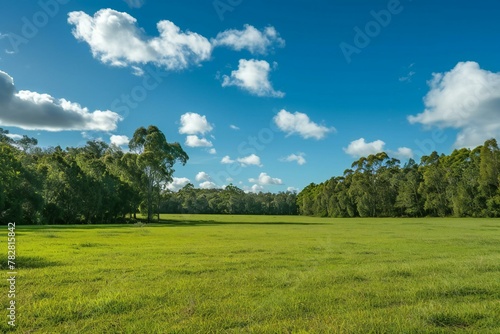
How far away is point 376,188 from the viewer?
118m

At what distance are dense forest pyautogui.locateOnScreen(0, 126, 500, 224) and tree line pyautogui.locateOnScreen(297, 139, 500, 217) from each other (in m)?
0.23

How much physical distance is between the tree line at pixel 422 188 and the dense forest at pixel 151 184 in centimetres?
23

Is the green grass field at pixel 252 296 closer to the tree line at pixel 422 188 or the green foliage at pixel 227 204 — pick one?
the tree line at pixel 422 188

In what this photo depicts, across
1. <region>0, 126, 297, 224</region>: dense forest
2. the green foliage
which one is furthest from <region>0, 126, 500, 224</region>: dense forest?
the green foliage

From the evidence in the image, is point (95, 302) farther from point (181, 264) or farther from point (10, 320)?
point (181, 264)

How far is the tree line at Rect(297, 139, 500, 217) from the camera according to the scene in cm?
8500

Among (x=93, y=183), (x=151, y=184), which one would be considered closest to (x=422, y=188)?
(x=151, y=184)

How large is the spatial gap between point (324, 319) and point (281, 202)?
175 metres

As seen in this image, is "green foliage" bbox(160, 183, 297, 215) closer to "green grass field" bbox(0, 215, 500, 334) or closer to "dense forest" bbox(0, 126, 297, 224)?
"dense forest" bbox(0, 126, 297, 224)

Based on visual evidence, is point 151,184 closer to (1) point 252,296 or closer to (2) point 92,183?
(2) point 92,183

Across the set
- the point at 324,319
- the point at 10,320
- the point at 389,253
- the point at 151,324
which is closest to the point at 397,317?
the point at 324,319

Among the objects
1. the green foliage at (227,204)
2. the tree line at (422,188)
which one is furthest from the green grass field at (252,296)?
the green foliage at (227,204)

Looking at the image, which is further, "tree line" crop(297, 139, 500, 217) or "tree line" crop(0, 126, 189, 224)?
"tree line" crop(297, 139, 500, 217)

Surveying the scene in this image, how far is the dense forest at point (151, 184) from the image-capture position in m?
58.9
